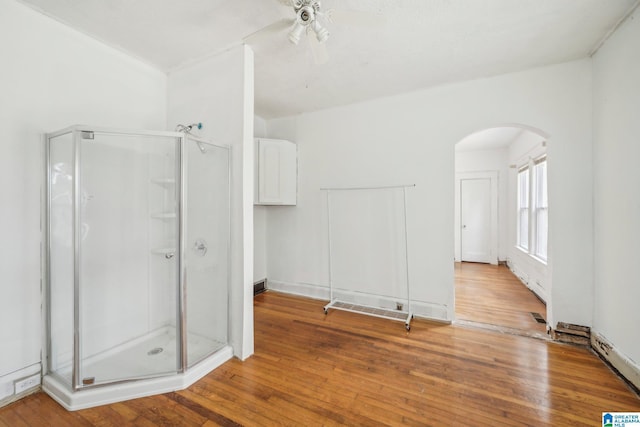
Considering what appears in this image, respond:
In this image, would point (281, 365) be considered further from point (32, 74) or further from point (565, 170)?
point (565, 170)

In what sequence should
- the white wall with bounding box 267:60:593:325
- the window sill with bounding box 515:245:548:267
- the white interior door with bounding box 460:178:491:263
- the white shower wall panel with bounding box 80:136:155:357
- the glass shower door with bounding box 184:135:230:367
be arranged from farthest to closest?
the white interior door with bounding box 460:178:491:263
the window sill with bounding box 515:245:548:267
the white wall with bounding box 267:60:593:325
the glass shower door with bounding box 184:135:230:367
the white shower wall panel with bounding box 80:136:155:357

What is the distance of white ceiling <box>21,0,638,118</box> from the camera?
177 centimetres

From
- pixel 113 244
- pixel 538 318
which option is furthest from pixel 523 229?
pixel 113 244

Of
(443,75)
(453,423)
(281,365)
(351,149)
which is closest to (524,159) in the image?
(443,75)

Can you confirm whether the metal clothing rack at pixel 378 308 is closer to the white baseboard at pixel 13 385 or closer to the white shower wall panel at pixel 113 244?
the white shower wall panel at pixel 113 244

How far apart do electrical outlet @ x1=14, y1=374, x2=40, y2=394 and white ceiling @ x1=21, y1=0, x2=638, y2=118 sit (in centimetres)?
257

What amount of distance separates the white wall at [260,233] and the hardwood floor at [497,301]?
2696 mm

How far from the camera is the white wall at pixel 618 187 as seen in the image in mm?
1822

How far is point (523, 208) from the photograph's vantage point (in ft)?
16.5

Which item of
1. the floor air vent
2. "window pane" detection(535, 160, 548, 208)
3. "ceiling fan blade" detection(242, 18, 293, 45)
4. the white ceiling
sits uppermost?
the white ceiling

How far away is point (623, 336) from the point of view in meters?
1.93

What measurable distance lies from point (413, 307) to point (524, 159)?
3776 millimetres

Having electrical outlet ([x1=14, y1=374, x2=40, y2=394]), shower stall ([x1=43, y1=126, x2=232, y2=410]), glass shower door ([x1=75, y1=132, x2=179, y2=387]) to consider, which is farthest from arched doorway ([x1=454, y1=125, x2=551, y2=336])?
electrical outlet ([x1=14, y1=374, x2=40, y2=394])

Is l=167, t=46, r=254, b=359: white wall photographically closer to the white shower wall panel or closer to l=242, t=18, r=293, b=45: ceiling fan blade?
l=242, t=18, r=293, b=45: ceiling fan blade
